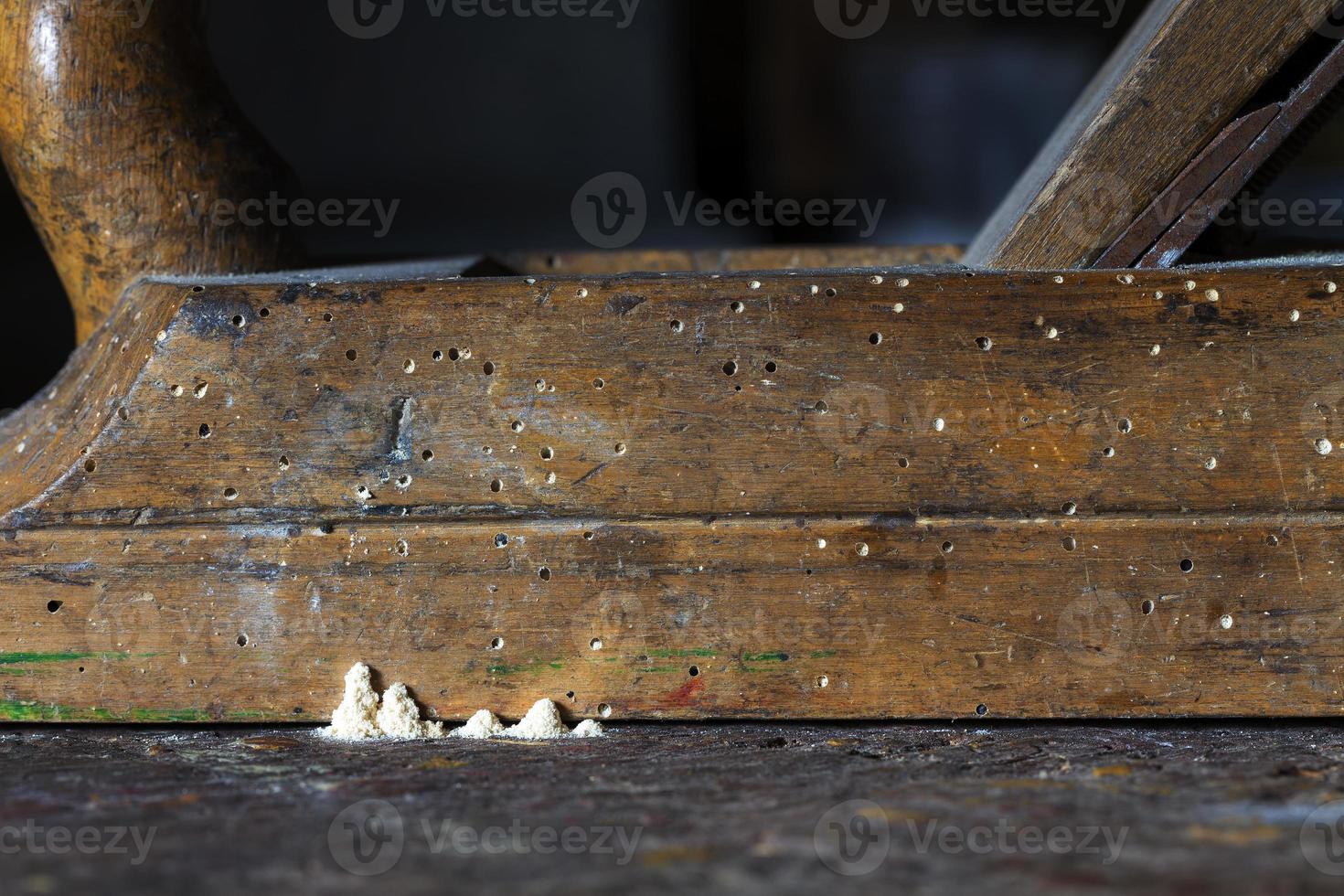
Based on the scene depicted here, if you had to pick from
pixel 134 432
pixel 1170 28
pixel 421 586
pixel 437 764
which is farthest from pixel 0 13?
pixel 1170 28

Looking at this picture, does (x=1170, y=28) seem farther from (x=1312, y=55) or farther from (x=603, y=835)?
(x=603, y=835)

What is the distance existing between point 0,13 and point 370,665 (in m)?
0.92

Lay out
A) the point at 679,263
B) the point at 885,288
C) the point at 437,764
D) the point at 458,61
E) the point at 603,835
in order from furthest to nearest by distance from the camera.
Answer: the point at 458,61 → the point at 679,263 → the point at 885,288 → the point at 437,764 → the point at 603,835

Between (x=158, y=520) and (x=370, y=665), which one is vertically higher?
(x=158, y=520)

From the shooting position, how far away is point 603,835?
86cm
